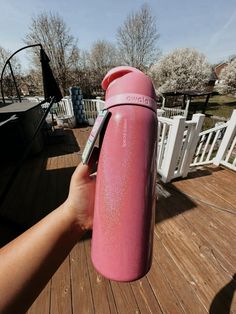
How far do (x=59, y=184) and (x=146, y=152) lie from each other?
2.58m

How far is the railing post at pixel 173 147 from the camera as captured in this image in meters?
2.27

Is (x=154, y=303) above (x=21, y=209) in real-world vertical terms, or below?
above

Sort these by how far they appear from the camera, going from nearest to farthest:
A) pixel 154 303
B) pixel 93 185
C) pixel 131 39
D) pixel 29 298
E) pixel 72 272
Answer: pixel 29 298 → pixel 93 185 → pixel 154 303 → pixel 72 272 → pixel 131 39

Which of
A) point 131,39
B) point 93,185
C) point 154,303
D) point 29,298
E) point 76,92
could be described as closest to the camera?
point 29,298

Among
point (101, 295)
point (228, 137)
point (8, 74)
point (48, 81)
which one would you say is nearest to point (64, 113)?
point (228, 137)

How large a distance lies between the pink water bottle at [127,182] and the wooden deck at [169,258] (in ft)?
3.29

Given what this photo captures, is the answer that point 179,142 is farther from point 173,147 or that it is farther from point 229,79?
point 229,79

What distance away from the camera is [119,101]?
1.77 ft

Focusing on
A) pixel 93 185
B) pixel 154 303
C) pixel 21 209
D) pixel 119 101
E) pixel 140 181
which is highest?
pixel 119 101

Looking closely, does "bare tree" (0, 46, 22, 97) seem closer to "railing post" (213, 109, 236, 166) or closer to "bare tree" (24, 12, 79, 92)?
"bare tree" (24, 12, 79, 92)

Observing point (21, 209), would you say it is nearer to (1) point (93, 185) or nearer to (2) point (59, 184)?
(2) point (59, 184)

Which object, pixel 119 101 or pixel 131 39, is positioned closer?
pixel 119 101

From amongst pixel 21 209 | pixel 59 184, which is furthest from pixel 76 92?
pixel 21 209

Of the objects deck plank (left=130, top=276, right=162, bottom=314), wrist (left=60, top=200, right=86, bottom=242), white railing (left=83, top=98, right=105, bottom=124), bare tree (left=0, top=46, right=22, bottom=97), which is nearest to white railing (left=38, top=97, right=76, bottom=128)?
white railing (left=83, top=98, right=105, bottom=124)
